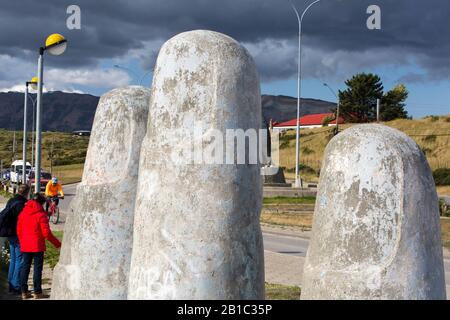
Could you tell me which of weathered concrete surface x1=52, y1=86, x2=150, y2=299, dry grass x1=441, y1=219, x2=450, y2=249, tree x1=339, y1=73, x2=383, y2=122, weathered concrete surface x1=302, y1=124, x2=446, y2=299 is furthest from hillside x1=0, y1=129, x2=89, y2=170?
weathered concrete surface x1=302, y1=124, x2=446, y2=299

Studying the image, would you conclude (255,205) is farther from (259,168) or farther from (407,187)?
(407,187)

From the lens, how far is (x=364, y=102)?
294 ft

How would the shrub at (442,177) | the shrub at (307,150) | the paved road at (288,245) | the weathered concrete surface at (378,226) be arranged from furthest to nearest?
the shrub at (307,150)
the shrub at (442,177)
the paved road at (288,245)
the weathered concrete surface at (378,226)

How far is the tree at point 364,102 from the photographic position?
89062 mm

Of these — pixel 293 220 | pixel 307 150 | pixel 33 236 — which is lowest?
pixel 293 220

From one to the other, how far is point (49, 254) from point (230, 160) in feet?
32.8

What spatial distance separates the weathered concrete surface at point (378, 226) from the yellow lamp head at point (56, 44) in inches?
388

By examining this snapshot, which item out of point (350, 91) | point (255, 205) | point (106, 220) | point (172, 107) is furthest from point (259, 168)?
point (350, 91)

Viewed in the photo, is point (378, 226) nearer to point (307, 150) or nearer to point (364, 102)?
point (307, 150)

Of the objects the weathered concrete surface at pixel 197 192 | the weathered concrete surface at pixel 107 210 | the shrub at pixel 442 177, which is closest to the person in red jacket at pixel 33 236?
the weathered concrete surface at pixel 107 210

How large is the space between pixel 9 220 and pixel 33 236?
0.69m

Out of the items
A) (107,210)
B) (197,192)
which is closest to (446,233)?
(107,210)

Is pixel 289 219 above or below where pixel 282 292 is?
above

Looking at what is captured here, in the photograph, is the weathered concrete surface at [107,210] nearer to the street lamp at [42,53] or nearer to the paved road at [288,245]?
the street lamp at [42,53]
